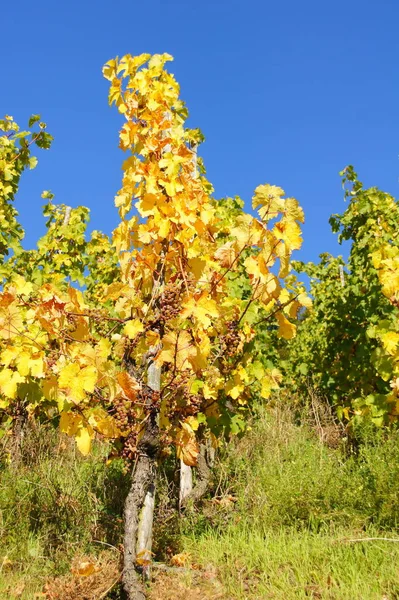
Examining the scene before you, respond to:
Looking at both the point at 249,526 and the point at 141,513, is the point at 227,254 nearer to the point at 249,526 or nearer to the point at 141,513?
the point at 141,513

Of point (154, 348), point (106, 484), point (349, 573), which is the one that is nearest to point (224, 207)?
point (106, 484)

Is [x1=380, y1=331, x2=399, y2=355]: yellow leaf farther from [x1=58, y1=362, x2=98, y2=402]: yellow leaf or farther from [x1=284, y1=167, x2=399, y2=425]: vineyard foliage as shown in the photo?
[x1=58, y1=362, x2=98, y2=402]: yellow leaf

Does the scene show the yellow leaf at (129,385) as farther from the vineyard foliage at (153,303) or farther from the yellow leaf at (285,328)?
the yellow leaf at (285,328)

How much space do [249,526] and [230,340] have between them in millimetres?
1403

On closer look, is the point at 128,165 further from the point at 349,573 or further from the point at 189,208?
the point at 349,573

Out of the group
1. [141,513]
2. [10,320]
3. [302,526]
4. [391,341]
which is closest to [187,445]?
[141,513]

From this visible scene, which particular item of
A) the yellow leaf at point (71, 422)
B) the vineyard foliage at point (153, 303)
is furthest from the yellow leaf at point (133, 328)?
the yellow leaf at point (71, 422)

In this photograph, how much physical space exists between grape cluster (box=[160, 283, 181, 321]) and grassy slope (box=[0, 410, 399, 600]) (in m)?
1.36

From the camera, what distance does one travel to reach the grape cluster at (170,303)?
260 centimetres

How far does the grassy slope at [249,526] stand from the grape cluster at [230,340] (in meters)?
A: 1.10

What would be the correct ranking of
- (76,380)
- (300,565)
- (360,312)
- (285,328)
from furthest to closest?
(360,312), (300,565), (285,328), (76,380)

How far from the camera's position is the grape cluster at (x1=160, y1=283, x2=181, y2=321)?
2596mm

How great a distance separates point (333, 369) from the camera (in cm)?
683

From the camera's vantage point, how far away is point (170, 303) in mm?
2625
